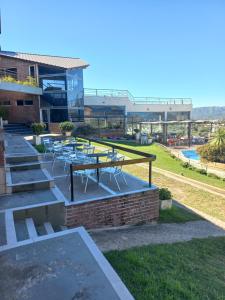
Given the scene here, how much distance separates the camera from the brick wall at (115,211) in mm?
4688

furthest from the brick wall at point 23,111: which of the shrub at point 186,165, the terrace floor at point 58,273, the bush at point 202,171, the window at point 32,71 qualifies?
the terrace floor at point 58,273

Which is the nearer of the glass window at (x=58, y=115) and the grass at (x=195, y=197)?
the grass at (x=195, y=197)

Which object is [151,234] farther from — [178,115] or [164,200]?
[178,115]

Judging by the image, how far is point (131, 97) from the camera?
3077 centimetres

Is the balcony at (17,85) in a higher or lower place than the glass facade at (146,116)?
higher

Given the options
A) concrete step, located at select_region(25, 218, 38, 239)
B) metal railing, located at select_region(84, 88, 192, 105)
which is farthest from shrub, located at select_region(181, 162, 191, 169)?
metal railing, located at select_region(84, 88, 192, 105)

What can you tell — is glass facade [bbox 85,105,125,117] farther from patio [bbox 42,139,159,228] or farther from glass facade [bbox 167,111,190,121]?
patio [bbox 42,139,159,228]

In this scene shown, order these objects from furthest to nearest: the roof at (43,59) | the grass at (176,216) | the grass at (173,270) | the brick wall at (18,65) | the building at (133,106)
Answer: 1. the building at (133,106)
2. the roof at (43,59)
3. the brick wall at (18,65)
4. the grass at (176,216)
5. the grass at (173,270)

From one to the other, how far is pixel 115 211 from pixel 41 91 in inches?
700

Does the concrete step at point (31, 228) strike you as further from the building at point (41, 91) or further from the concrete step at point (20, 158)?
the building at point (41, 91)

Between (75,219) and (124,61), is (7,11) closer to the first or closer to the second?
(75,219)

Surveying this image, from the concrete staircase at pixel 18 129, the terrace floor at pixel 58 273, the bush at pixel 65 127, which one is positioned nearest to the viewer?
the terrace floor at pixel 58 273

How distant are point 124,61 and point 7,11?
90.7 ft

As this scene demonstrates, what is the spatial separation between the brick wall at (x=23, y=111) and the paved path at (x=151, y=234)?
58.5ft
